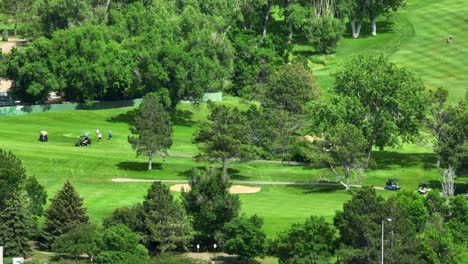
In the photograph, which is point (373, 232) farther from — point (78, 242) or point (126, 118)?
point (126, 118)

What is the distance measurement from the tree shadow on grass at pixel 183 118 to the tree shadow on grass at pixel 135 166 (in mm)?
26853

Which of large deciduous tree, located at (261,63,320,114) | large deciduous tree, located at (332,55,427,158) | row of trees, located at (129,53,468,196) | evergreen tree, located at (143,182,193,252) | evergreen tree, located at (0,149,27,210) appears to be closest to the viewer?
evergreen tree, located at (143,182,193,252)

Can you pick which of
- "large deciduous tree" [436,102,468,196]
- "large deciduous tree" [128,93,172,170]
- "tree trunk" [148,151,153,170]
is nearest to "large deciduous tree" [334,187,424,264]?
"large deciduous tree" [436,102,468,196]

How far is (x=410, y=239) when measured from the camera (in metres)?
99.2

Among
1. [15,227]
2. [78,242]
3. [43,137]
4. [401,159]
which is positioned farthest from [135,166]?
[78,242]

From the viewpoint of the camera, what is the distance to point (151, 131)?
139m

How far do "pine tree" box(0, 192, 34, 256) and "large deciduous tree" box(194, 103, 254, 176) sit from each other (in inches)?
1374

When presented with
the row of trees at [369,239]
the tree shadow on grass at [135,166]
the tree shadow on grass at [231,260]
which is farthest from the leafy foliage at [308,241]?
the tree shadow on grass at [135,166]

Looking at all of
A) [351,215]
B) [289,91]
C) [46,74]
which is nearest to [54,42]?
[46,74]

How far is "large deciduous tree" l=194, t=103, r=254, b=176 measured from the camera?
446ft

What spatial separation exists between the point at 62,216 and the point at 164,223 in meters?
8.89

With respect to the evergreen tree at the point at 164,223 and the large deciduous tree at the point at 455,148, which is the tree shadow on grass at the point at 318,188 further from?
the evergreen tree at the point at 164,223

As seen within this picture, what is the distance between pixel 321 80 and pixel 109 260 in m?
102

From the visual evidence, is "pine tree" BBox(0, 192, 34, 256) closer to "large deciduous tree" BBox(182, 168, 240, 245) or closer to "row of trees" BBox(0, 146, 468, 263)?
"row of trees" BBox(0, 146, 468, 263)
